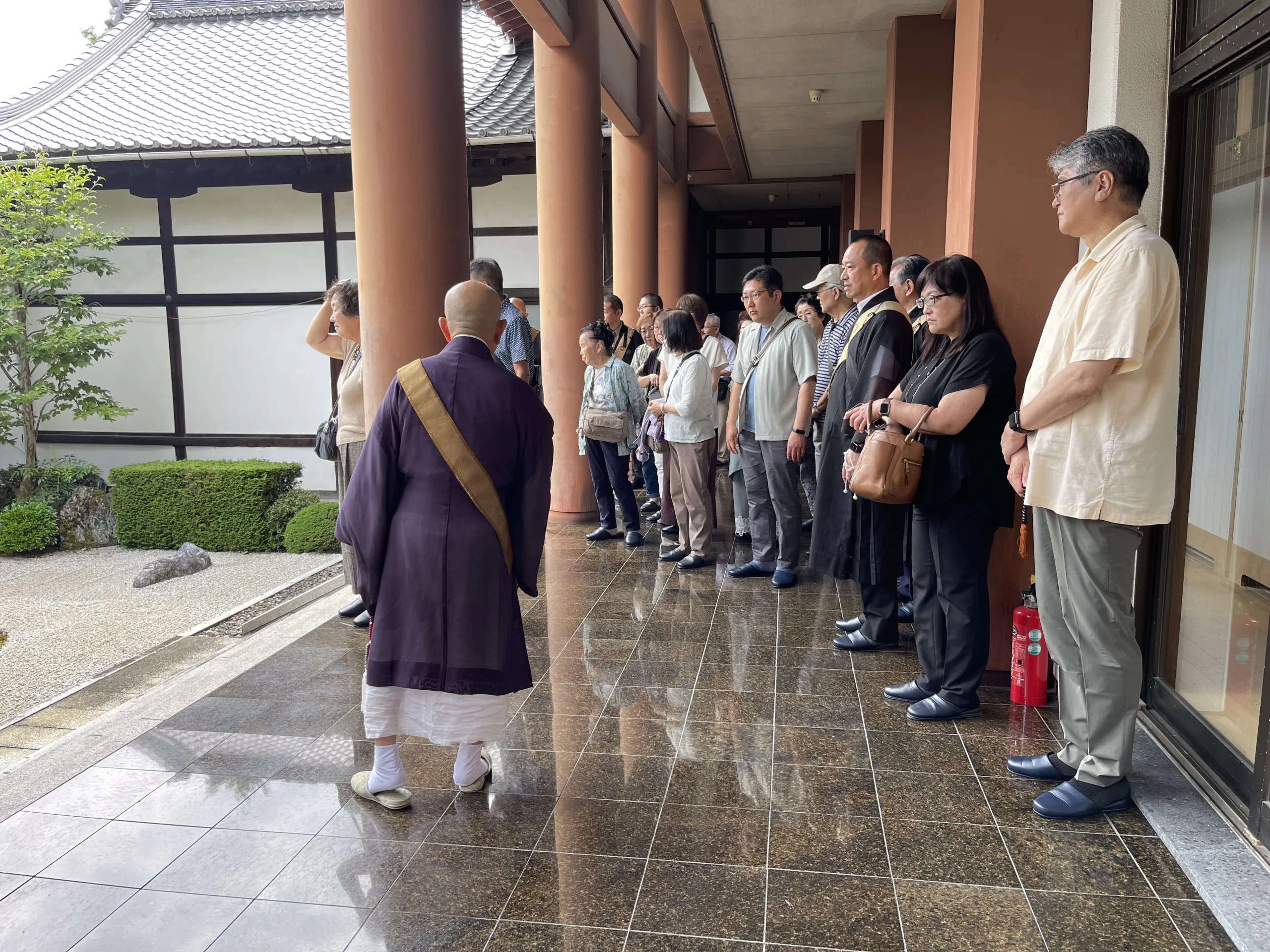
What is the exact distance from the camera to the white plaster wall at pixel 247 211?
42.2 feet

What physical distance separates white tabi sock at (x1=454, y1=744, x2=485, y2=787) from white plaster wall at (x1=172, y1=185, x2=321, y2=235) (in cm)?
1103

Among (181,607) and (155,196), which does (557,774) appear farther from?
(155,196)

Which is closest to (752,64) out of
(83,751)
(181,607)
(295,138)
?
(295,138)

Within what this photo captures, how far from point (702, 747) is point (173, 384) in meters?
12.2

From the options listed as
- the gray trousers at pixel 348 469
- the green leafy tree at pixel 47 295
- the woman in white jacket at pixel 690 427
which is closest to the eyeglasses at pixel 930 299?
the woman in white jacket at pixel 690 427

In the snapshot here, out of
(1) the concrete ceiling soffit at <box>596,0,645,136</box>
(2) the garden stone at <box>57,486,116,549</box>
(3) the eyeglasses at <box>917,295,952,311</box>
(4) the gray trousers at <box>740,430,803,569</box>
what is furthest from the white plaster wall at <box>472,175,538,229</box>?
(3) the eyeglasses at <box>917,295,952,311</box>

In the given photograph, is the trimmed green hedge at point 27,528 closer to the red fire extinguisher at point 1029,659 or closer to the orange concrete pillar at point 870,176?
the orange concrete pillar at point 870,176

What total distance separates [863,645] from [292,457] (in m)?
10.5

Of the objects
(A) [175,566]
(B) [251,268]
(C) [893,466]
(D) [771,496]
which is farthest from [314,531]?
(C) [893,466]

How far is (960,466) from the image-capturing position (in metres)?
3.74

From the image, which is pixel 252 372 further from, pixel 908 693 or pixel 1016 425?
pixel 1016 425

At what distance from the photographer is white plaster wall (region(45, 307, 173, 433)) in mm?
13539

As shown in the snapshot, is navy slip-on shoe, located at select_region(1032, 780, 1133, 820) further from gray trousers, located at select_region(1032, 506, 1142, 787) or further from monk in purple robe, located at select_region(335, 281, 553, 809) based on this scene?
monk in purple robe, located at select_region(335, 281, 553, 809)

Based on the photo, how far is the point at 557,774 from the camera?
3.45 metres
